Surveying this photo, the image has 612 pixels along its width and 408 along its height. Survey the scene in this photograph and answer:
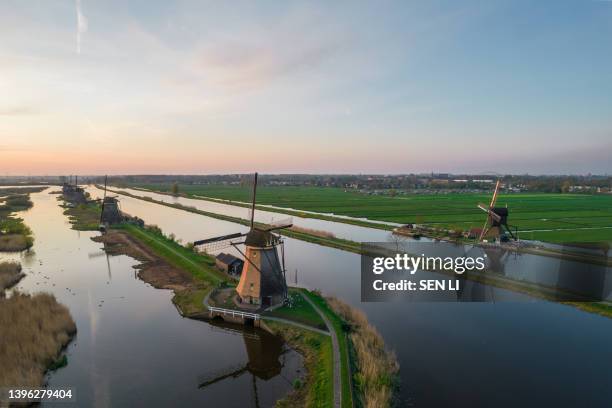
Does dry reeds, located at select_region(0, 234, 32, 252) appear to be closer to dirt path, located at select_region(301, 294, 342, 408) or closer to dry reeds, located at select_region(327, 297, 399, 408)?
dirt path, located at select_region(301, 294, 342, 408)

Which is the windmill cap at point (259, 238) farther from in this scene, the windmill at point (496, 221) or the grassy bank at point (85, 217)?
the grassy bank at point (85, 217)

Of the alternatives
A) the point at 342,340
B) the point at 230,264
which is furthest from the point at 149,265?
the point at 342,340

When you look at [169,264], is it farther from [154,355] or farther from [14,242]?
[14,242]

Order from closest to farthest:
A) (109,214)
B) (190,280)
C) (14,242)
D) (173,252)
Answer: (190,280) → (173,252) → (14,242) → (109,214)

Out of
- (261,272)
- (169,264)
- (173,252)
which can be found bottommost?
(169,264)

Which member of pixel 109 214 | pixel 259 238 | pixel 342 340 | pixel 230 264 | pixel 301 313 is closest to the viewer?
pixel 342 340

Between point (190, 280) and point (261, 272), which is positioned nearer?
point (261, 272)

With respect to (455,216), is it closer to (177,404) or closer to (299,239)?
(299,239)
